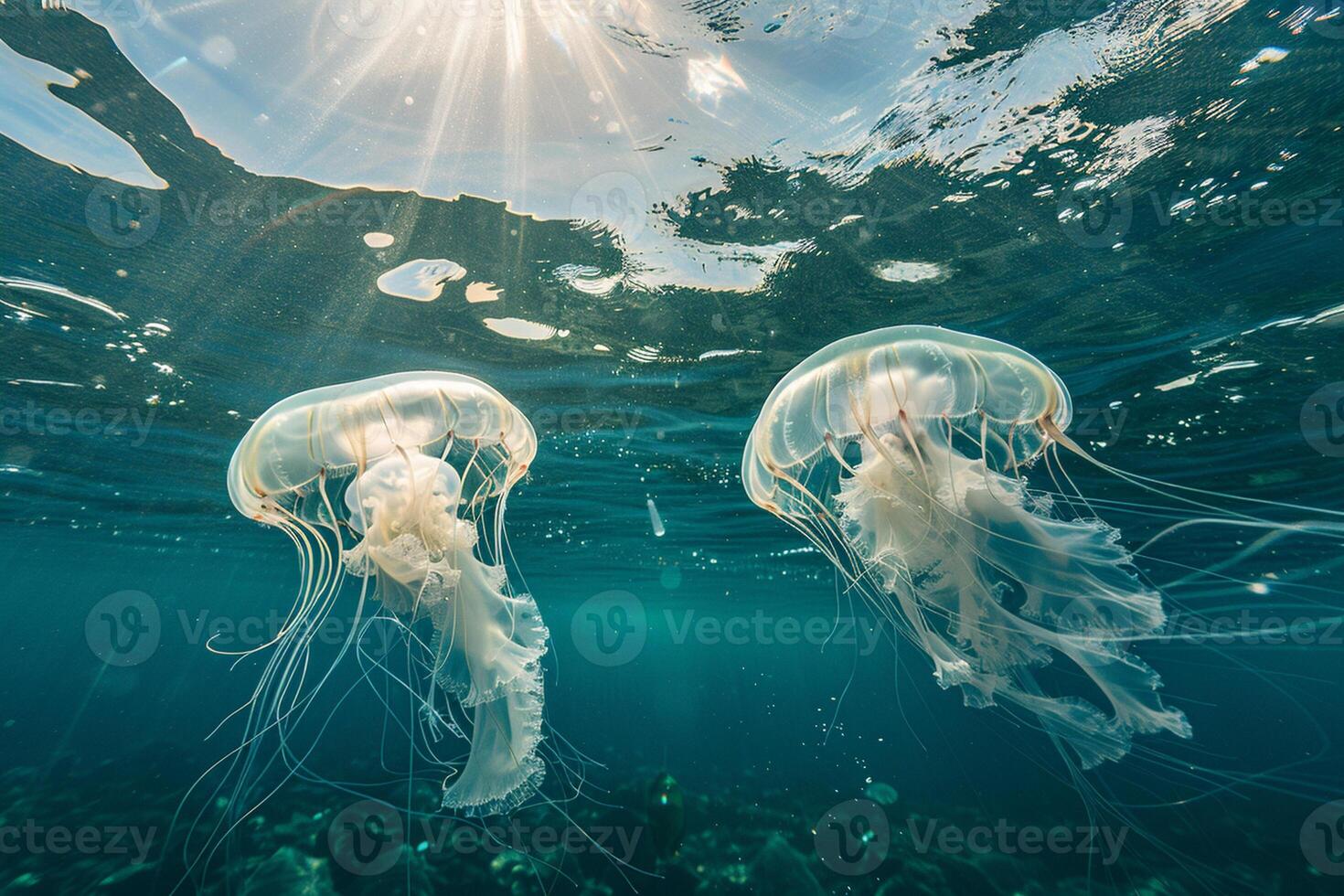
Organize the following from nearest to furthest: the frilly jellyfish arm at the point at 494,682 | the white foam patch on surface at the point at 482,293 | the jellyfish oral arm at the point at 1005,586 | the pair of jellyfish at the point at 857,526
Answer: the jellyfish oral arm at the point at 1005,586 → the pair of jellyfish at the point at 857,526 → the frilly jellyfish arm at the point at 494,682 → the white foam patch on surface at the point at 482,293

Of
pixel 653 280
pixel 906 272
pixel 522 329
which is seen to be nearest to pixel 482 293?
pixel 522 329

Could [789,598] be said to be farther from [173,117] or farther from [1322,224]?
[173,117]

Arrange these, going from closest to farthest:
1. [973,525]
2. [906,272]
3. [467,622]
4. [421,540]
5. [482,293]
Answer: [973,525]
[467,622]
[421,540]
[906,272]
[482,293]

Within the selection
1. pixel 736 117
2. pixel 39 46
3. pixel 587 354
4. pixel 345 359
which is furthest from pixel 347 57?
pixel 345 359

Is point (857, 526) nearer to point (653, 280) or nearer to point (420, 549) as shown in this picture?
point (420, 549)

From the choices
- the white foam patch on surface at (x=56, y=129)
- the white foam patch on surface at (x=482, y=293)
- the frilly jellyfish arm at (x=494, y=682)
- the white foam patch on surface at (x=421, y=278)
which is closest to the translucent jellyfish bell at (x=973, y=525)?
the frilly jellyfish arm at (x=494, y=682)

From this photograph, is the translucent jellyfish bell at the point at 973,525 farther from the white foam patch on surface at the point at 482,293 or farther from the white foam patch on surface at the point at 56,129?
the white foam patch on surface at the point at 56,129

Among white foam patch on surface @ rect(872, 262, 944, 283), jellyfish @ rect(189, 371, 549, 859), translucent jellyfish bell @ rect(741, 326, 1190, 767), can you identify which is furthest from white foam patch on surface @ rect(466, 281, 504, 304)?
white foam patch on surface @ rect(872, 262, 944, 283)
